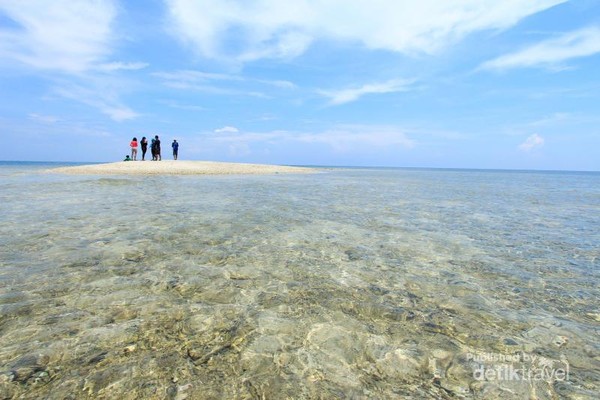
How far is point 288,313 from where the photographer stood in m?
4.44

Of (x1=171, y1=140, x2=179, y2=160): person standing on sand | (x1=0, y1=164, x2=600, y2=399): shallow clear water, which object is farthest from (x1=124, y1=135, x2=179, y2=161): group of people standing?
(x1=0, y1=164, x2=600, y2=399): shallow clear water

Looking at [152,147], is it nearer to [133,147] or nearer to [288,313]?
[133,147]

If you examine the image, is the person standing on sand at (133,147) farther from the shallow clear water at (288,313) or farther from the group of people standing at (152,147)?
the shallow clear water at (288,313)

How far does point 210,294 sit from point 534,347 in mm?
4250

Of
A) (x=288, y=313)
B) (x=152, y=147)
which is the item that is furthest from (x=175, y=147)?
(x=288, y=313)

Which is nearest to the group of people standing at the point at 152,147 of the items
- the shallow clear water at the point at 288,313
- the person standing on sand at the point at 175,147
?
the person standing on sand at the point at 175,147

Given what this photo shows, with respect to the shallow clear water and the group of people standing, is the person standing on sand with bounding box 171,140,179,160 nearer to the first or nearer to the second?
the group of people standing

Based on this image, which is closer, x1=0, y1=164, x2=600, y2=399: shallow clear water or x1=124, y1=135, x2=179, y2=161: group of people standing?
x1=0, y1=164, x2=600, y2=399: shallow clear water

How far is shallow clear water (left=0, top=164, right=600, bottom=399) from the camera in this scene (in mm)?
3080

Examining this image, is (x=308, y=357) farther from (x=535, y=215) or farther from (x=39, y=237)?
(x=535, y=215)

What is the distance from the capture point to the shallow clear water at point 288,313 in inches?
121

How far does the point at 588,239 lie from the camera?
9.60 m

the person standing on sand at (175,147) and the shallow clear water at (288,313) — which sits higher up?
the person standing on sand at (175,147)

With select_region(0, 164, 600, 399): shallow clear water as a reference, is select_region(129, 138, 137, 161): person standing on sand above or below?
above
